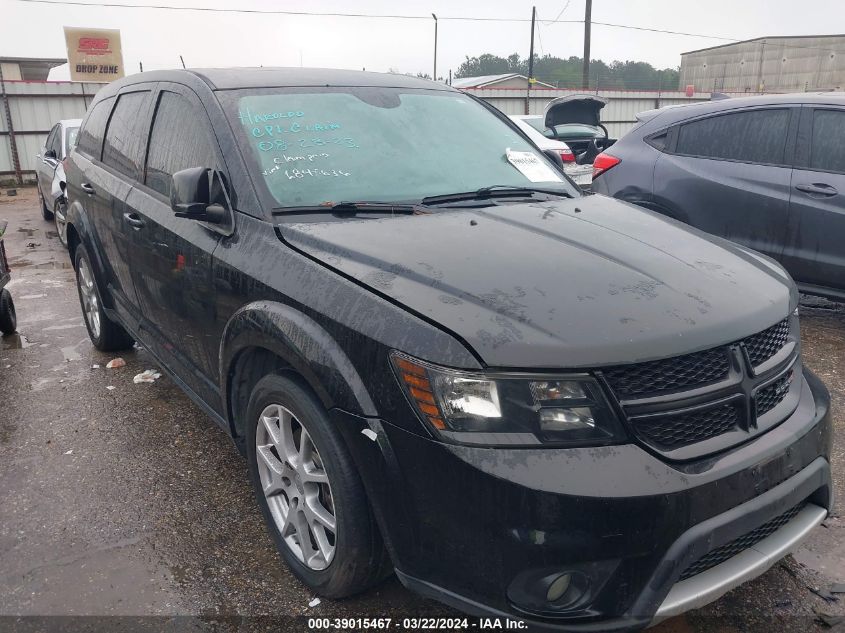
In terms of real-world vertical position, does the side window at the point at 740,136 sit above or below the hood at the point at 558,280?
above

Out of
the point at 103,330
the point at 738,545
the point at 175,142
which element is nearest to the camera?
the point at 738,545

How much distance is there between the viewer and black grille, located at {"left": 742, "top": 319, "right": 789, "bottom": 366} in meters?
2.10

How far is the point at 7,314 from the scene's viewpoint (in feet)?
17.7

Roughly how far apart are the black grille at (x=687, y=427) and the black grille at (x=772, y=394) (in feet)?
0.50

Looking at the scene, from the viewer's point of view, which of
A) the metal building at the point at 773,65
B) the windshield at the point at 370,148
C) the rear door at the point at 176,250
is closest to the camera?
the windshield at the point at 370,148

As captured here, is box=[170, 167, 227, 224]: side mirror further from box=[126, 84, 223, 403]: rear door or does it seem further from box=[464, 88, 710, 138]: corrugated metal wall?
box=[464, 88, 710, 138]: corrugated metal wall

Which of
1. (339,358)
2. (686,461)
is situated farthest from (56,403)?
(686,461)

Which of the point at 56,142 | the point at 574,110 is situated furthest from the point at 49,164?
the point at 574,110

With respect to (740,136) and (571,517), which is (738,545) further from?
(740,136)

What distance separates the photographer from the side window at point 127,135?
148 inches

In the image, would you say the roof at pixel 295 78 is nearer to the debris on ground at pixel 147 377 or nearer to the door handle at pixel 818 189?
the debris on ground at pixel 147 377

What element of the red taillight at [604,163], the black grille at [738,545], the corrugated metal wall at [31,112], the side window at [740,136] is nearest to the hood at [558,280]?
the black grille at [738,545]

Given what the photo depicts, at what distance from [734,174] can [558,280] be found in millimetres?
3932

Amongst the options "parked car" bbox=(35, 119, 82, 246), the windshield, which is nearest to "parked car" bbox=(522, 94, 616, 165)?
"parked car" bbox=(35, 119, 82, 246)
